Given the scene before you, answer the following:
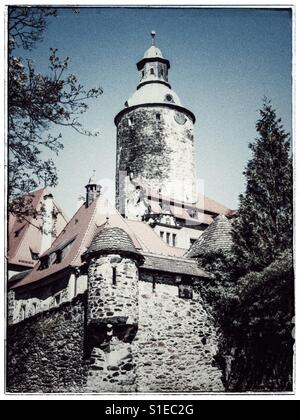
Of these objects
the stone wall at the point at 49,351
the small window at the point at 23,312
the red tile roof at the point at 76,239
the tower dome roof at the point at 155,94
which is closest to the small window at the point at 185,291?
the stone wall at the point at 49,351

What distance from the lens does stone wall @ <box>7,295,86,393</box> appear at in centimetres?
1288

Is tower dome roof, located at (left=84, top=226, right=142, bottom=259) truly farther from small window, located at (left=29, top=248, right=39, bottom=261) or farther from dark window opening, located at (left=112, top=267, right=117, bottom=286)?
small window, located at (left=29, top=248, right=39, bottom=261)

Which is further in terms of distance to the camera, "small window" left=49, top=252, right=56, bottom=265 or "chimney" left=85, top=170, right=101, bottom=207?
"small window" left=49, top=252, right=56, bottom=265

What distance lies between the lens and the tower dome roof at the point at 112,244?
588 inches

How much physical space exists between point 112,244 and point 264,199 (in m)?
4.04

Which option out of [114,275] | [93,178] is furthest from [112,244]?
[93,178]

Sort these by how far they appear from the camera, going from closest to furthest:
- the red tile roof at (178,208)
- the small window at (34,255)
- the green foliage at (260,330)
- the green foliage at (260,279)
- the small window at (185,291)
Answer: the green foliage at (260,330) < the green foliage at (260,279) < the small window at (34,255) < the small window at (185,291) < the red tile roof at (178,208)

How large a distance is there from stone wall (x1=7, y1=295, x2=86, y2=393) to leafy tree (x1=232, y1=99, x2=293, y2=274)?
171 inches

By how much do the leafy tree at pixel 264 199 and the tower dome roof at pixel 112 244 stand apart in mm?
2798

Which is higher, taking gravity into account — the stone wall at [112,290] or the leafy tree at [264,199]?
the leafy tree at [264,199]

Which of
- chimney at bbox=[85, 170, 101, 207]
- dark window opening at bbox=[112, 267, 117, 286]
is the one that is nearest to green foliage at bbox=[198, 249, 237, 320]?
dark window opening at bbox=[112, 267, 117, 286]

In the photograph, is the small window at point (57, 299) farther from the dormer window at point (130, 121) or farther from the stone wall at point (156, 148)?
the dormer window at point (130, 121)

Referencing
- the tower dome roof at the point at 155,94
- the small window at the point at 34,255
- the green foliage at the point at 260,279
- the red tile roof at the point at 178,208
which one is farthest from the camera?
the tower dome roof at the point at 155,94

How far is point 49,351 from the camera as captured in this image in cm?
1465
